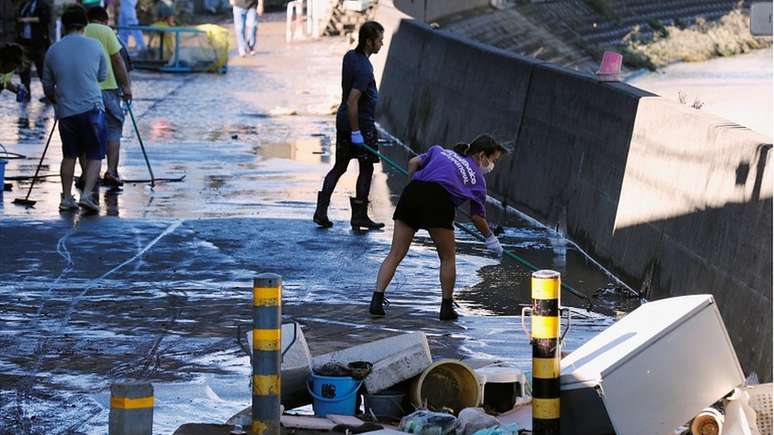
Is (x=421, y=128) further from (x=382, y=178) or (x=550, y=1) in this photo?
(x=550, y=1)

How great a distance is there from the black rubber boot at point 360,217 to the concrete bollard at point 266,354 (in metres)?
7.60

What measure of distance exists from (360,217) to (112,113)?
3.21m

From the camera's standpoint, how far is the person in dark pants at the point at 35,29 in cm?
2948

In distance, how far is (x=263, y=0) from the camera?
176 feet

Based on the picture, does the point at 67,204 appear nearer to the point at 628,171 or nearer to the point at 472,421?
the point at 628,171

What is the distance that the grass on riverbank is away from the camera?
5147cm

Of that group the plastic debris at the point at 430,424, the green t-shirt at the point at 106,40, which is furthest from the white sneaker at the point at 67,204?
the plastic debris at the point at 430,424

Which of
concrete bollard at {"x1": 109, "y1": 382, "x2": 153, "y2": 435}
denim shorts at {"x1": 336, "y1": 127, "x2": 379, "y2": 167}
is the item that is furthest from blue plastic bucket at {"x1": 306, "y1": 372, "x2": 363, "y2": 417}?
denim shorts at {"x1": 336, "y1": 127, "x2": 379, "y2": 167}

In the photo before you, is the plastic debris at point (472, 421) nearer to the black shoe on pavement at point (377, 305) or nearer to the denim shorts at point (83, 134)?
the black shoe on pavement at point (377, 305)

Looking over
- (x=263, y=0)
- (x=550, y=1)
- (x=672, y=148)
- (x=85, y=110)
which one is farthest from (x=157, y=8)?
(x=672, y=148)

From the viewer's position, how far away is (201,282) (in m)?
12.9

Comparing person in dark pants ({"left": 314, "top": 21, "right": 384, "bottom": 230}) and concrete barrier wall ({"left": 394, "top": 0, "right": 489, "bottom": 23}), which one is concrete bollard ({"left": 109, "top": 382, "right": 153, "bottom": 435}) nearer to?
person in dark pants ({"left": 314, "top": 21, "right": 384, "bottom": 230})

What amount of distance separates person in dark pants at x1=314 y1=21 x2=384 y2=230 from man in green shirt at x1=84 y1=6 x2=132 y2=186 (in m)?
2.60

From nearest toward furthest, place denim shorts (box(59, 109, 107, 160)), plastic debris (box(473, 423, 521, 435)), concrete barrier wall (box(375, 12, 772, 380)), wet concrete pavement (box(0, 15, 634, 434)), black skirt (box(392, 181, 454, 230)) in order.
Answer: plastic debris (box(473, 423, 521, 435)), wet concrete pavement (box(0, 15, 634, 434)), concrete barrier wall (box(375, 12, 772, 380)), black skirt (box(392, 181, 454, 230)), denim shorts (box(59, 109, 107, 160))
